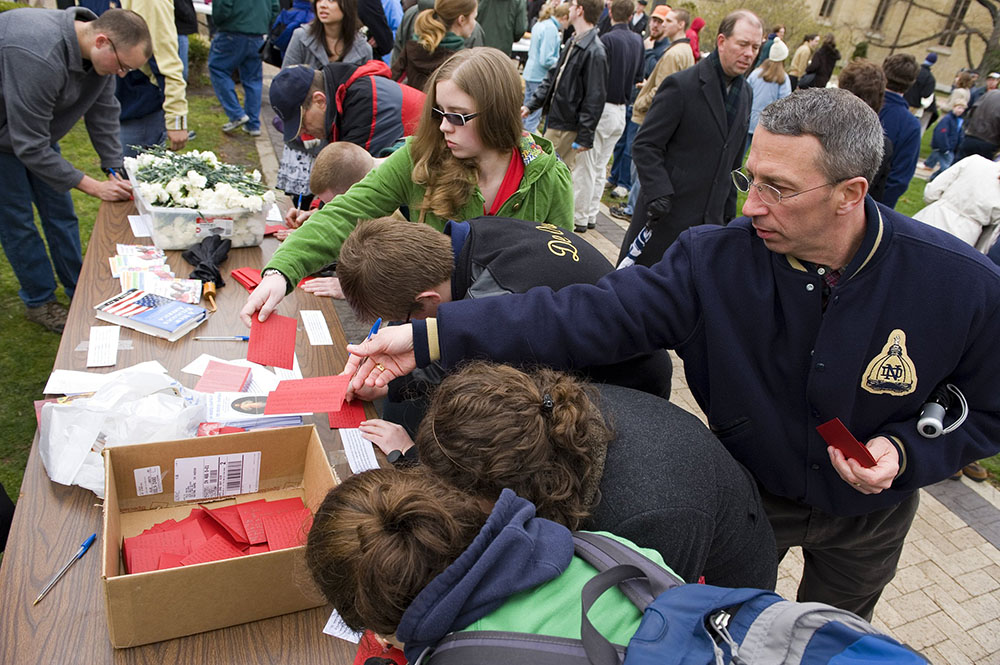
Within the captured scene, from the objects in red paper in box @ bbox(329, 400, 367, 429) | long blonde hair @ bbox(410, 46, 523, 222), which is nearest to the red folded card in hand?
red paper in box @ bbox(329, 400, 367, 429)

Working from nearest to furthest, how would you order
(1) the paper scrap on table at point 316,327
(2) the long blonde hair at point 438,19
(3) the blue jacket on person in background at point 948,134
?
(1) the paper scrap on table at point 316,327
(2) the long blonde hair at point 438,19
(3) the blue jacket on person in background at point 948,134

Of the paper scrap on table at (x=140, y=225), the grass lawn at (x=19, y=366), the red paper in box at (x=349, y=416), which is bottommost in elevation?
the grass lawn at (x=19, y=366)

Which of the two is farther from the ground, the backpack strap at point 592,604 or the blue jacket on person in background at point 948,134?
the backpack strap at point 592,604

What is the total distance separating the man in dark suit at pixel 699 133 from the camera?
152 inches

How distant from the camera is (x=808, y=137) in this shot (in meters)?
1.48

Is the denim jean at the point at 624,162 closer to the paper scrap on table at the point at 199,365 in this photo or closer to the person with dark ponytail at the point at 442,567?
the paper scrap on table at the point at 199,365

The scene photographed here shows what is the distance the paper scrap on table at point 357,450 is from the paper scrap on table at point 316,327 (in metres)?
0.58

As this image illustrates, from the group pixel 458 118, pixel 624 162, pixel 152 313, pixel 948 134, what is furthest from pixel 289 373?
pixel 948 134

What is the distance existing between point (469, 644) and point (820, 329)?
3.70ft

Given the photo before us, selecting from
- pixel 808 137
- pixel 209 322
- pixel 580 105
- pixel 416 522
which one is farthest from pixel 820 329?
pixel 580 105

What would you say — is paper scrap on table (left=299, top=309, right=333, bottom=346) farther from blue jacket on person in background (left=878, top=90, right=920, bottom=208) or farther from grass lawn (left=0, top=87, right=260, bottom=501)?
blue jacket on person in background (left=878, top=90, right=920, bottom=208)

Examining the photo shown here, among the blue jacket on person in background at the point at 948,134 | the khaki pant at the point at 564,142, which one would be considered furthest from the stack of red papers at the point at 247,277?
the blue jacket on person in background at the point at 948,134

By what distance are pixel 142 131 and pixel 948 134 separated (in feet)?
35.9

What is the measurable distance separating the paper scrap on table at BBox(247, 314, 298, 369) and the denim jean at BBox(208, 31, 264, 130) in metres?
5.78
